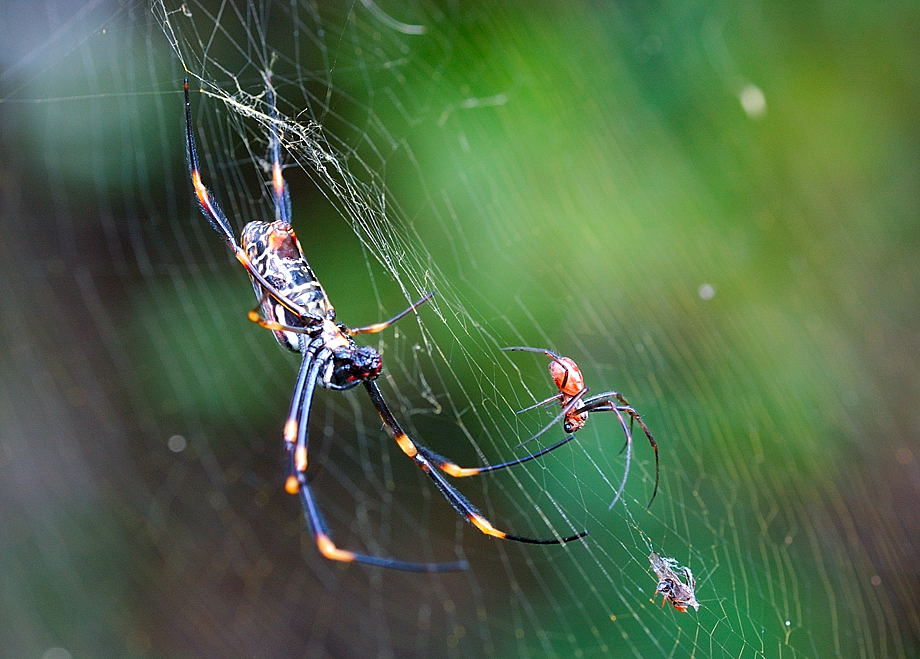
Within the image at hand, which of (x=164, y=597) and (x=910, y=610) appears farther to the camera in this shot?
(x=164, y=597)

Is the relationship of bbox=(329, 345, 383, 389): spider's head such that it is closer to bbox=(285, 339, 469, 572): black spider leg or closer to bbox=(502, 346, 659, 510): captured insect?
bbox=(285, 339, 469, 572): black spider leg

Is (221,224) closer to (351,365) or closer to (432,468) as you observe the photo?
(351,365)

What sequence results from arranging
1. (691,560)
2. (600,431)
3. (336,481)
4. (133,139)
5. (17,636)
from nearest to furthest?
(691,560) < (600,431) < (133,139) < (17,636) < (336,481)

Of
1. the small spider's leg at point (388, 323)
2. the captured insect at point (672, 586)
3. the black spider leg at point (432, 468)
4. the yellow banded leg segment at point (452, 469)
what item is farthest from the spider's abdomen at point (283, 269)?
the captured insect at point (672, 586)

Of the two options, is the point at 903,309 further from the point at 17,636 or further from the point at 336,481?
the point at 17,636

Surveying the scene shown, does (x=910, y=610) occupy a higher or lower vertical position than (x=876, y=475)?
lower

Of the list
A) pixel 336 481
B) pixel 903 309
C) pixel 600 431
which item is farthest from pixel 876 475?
pixel 336 481

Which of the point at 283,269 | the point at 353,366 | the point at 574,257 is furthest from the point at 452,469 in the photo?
the point at 574,257

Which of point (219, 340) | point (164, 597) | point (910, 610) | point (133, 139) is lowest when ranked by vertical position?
point (910, 610)
